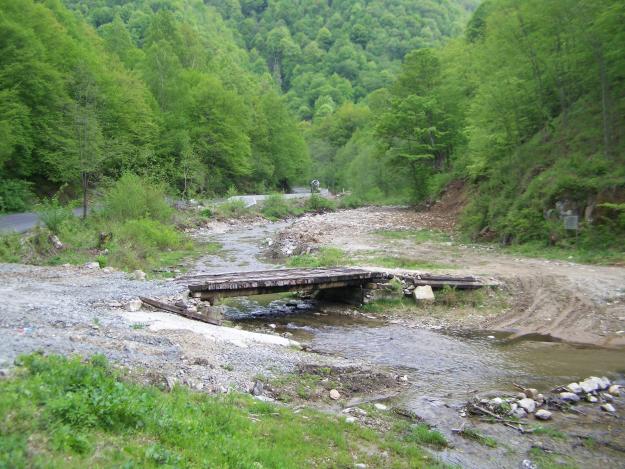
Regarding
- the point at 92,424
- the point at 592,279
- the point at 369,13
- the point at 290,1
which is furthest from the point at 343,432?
the point at 290,1

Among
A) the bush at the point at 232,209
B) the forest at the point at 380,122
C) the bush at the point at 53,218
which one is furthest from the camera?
the bush at the point at 232,209

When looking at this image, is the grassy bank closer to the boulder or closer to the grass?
the grass

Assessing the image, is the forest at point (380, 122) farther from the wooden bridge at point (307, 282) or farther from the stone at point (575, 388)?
the stone at point (575, 388)

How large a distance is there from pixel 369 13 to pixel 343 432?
16610 centimetres

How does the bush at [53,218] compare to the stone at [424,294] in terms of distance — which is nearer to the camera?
the stone at [424,294]

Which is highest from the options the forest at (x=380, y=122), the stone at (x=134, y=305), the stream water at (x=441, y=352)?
the forest at (x=380, y=122)

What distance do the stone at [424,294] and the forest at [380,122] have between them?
9055 mm

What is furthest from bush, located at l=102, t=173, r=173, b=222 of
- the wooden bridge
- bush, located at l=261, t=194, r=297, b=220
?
bush, located at l=261, t=194, r=297, b=220

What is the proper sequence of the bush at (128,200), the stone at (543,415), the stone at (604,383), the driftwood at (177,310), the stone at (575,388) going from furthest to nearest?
1. the bush at (128,200)
2. the driftwood at (177,310)
3. the stone at (604,383)
4. the stone at (575,388)
5. the stone at (543,415)

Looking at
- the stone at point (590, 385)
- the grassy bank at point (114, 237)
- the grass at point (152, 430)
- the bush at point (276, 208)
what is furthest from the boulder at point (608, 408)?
the bush at point (276, 208)

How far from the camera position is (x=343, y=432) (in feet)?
22.7

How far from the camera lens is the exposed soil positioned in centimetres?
1359

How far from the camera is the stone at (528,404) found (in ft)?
27.6

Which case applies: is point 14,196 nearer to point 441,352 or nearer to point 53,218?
point 53,218
